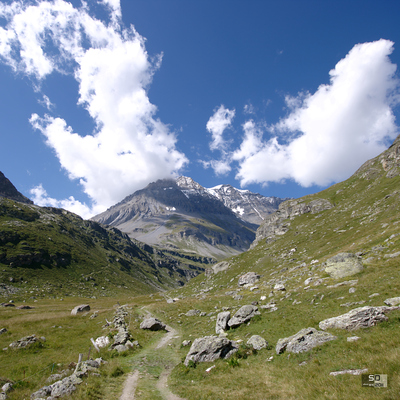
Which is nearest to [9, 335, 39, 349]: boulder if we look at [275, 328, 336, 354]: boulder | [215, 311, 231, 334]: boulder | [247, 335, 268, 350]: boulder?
[215, 311, 231, 334]: boulder

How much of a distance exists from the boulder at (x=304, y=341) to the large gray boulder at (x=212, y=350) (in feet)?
13.9

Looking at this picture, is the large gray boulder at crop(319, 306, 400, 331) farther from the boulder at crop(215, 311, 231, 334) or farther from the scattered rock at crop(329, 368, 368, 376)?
the boulder at crop(215, 311, 231, 334)

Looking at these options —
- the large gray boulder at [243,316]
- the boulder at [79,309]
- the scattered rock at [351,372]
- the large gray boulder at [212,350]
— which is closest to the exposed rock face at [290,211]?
the boulder at [79,309]

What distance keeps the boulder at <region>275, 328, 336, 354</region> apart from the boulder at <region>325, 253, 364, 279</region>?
1982 cm

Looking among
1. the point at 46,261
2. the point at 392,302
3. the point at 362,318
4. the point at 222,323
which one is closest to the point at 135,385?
the point at 222,323

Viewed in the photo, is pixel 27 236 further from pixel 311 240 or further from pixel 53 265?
pixel 311 240

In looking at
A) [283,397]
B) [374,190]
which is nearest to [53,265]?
[283,397]

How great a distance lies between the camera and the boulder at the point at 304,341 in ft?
48.8

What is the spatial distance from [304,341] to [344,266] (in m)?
22.2

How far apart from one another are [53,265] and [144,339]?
15521 cm

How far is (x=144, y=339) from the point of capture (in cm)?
2936

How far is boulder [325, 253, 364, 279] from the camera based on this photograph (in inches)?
1220

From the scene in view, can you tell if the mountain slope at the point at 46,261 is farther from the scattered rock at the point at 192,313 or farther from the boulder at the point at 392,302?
the boulder at the point at 392,302

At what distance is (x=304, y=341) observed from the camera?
15.5 m
